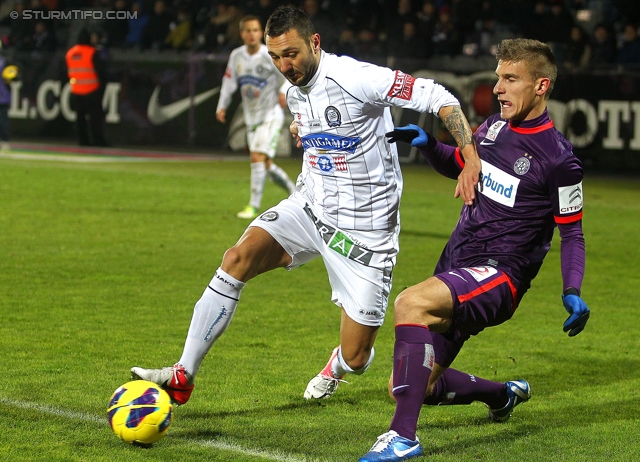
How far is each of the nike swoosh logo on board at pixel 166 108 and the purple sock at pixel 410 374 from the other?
714 inches

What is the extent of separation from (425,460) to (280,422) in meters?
0.86

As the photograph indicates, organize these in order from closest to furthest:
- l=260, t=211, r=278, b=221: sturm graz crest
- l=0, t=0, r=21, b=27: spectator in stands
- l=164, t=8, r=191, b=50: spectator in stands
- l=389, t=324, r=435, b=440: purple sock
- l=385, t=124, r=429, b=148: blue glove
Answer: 1. l=389, t=324, r=435, b=440: purple sock
2. l=385, t=124, r=429, b=148: blue glove
3. l=260, t=211, r=278, b=221: sturm graz crest
4. l=164, t=8, r=191, b=50: spectator in stands
5. l=0, t=0, r=21, b=27: spectator in stands

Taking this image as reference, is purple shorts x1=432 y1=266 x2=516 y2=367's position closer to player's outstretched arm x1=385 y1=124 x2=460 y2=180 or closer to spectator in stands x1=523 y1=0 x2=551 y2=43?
player's outstretched arm x1=385 y1=124 x2=460 y2=180

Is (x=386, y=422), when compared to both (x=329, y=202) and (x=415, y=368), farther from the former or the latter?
(x=329, y=202)

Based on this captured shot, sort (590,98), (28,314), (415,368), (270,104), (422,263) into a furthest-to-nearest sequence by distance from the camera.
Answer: (590,98) → (270,104) → (422,263) → (28,314) → (415,368)

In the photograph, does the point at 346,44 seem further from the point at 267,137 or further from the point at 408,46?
the point at 267,137

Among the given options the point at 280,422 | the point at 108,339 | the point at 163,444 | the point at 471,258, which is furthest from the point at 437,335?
the point at 108,339

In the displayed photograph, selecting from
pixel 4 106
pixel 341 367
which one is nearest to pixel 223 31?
pixel 4 106

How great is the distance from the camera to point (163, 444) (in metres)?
4.44

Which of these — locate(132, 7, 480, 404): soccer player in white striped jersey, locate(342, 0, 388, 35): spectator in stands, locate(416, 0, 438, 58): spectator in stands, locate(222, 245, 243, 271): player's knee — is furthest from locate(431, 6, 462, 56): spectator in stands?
locate(222, 245, 243, 271): player's knee

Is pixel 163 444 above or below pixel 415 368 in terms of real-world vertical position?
below

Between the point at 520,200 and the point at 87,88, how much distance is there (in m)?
19.1

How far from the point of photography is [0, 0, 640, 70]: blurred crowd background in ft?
65.1

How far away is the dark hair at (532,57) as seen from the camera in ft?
14.8
